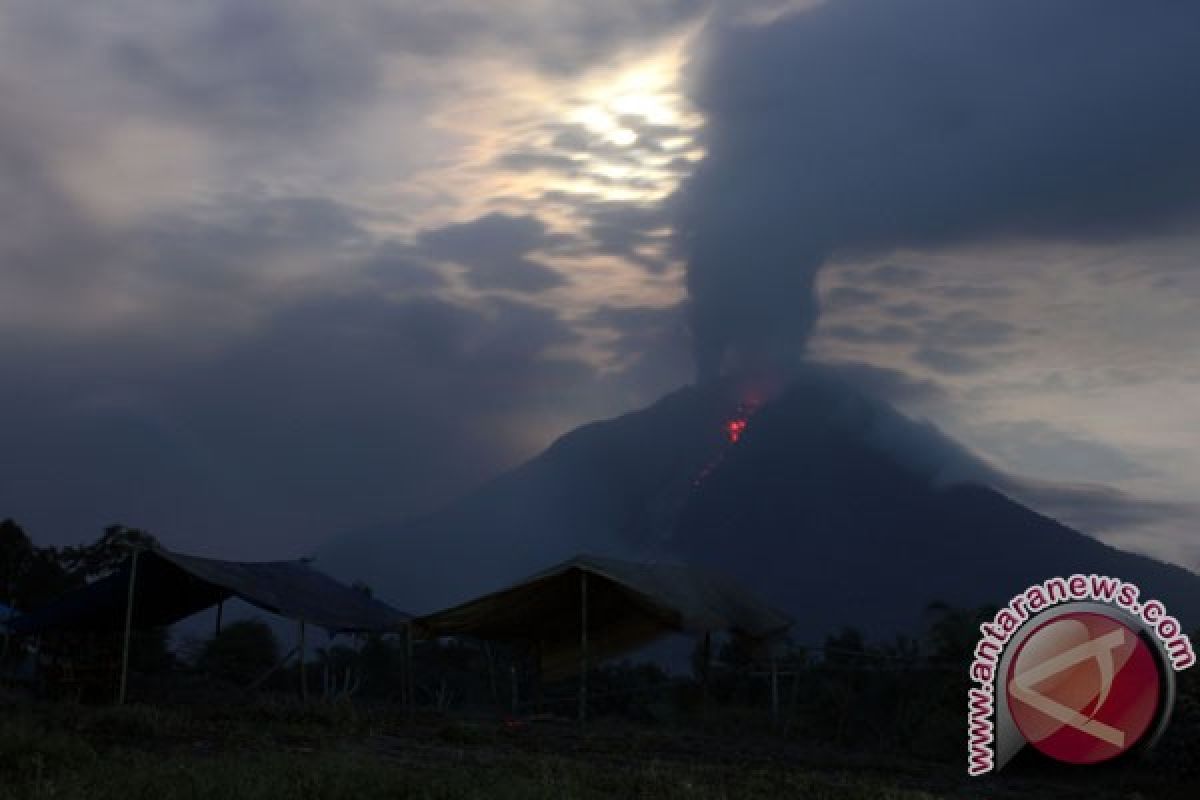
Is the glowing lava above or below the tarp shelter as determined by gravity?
above

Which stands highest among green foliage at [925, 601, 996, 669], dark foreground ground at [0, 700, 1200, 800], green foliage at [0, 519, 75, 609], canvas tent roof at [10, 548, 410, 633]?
A: green foliage at [0, 519, 75, 609]

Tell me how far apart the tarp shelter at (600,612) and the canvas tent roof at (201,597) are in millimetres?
1955

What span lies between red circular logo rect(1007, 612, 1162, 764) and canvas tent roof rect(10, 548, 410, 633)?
11.8m

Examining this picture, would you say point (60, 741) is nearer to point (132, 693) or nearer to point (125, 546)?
point (132, 693)

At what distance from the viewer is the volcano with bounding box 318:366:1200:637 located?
115 m

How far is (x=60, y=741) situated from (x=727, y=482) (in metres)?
151

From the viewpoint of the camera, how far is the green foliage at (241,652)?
117 feet

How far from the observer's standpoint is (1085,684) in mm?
14867

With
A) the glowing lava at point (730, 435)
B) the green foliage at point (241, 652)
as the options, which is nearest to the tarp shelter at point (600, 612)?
the green foliage at point (241, 652)

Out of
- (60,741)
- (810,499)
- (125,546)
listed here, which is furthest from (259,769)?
(810,499)

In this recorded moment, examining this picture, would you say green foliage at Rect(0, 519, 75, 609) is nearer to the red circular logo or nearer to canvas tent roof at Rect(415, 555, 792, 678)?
canvas tent roof at Rect(415, 555, 792, 678)

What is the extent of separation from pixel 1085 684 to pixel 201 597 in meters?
18.6

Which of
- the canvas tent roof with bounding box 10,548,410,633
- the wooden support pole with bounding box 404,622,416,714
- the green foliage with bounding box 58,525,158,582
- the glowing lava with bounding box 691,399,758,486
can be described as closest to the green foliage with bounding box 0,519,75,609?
the green foliage with bounding box 58,525,158,582

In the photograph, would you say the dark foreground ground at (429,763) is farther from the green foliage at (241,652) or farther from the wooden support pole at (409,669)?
the green foliage at (241,652)
